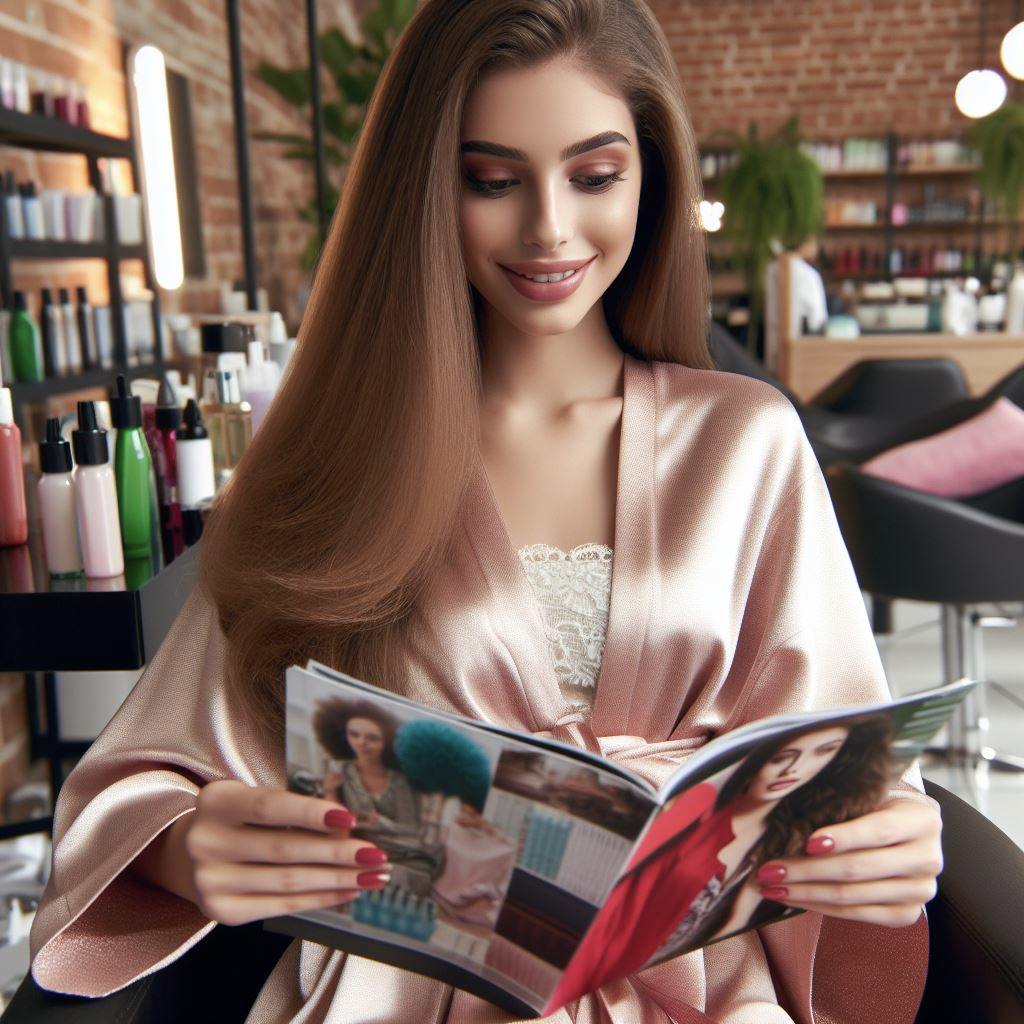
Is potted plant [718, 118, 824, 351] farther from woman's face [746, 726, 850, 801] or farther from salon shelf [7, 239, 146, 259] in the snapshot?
woman's face [746, 726, 850, 801]

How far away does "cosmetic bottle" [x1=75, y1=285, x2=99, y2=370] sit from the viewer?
302 centimetres

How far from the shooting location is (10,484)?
1.92 m

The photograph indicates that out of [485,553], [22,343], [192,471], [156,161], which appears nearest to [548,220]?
[485,553]

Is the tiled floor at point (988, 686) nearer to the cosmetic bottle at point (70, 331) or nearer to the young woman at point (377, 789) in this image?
the young woman at point (377, 789)

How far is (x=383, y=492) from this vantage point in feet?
3.88

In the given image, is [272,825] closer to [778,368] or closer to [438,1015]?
[438,1015]

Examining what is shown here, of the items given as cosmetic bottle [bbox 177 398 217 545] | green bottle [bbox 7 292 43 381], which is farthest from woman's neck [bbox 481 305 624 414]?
green bottle [bbox 7 292 43 381]

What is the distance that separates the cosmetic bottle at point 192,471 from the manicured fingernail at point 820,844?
1.35m

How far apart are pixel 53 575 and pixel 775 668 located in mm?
1133

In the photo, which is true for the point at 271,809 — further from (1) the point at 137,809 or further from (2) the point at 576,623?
(2) the point at 576,623

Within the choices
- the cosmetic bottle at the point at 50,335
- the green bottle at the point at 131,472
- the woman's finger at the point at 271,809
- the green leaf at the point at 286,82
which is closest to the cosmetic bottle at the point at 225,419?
the green bottle at the point at 131,472

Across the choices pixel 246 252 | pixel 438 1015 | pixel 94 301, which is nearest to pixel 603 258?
pixel 438 1015

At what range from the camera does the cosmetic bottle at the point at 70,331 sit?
9.49 feet

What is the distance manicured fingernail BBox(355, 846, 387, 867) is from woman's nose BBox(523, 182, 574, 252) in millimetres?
586
